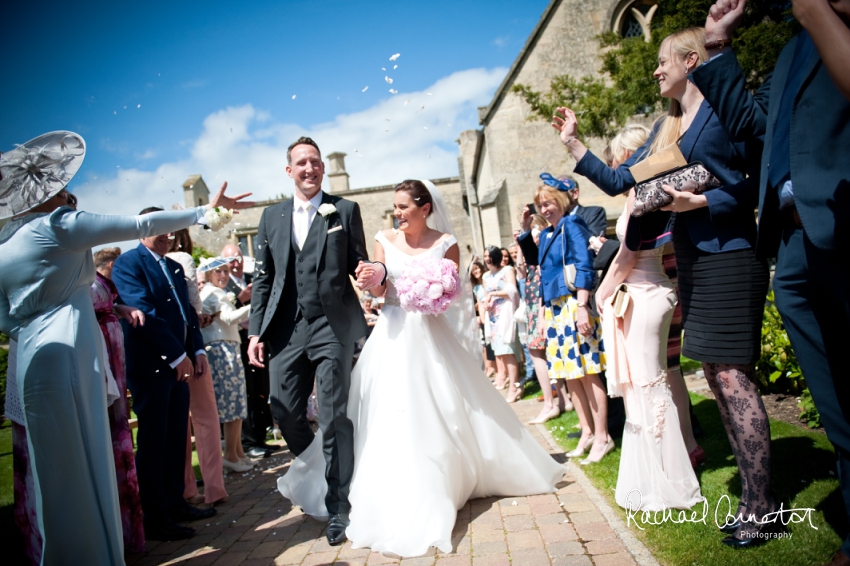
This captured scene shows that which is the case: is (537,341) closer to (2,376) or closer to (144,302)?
(144,302)

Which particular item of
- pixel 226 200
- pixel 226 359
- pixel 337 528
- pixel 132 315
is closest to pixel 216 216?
pixel 226 200

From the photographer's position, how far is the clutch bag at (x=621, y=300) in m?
3.88

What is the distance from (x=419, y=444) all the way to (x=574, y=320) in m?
2.22

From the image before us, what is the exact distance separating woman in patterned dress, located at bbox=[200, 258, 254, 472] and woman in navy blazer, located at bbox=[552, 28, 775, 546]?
A: 183 inches

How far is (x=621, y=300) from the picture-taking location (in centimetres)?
391

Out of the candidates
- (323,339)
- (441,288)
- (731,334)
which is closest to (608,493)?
(731,334)

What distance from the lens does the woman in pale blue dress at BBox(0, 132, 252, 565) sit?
10.1ft

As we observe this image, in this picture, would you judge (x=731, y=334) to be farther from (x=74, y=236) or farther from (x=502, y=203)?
(x=502, y=203)

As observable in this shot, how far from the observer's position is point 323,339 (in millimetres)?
4254

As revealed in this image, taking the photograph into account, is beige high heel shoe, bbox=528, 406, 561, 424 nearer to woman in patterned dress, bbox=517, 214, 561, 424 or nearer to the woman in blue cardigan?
woman in patterned dress, bbox=517, 214, 561, 424

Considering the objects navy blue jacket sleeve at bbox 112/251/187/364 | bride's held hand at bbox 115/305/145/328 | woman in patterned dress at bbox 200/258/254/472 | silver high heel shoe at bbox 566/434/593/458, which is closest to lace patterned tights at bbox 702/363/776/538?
silver high heel shoe at bbox 566/434/593/458

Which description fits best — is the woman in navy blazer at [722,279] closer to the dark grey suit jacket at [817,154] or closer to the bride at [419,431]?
the dark grey suit jacket at [817,154]

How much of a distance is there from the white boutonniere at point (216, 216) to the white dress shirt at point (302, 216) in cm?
77

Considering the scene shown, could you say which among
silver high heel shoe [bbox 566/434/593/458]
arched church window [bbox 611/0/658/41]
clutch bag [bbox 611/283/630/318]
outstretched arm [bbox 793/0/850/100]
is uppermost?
arched church window [bbox 611/0/658/41]
